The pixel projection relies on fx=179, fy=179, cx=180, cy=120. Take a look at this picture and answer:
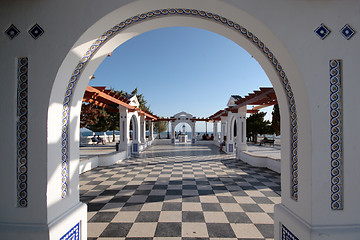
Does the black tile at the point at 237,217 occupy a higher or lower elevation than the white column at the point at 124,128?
lower

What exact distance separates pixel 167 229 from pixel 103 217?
138cm

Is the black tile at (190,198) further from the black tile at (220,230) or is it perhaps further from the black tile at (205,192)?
the black tile at (220,230)

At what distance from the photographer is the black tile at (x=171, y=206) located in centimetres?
393

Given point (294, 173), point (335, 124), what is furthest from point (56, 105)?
point (335, 124)

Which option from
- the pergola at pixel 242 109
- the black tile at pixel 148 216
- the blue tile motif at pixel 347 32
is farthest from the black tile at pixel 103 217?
the pergola at pixel 242 109

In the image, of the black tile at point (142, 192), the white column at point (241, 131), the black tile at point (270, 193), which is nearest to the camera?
the black tile at point (270, 193)

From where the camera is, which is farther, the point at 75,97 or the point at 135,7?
the point at 75,97

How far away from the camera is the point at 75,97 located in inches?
91.9

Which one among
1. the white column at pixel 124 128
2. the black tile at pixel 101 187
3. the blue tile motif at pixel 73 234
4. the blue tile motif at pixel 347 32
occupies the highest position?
the blue tile motif at pixel 347 32

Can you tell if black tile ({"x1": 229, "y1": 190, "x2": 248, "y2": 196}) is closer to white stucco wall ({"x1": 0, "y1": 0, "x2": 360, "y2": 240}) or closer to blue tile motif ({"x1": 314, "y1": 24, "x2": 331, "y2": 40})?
white stucco wall ({"x1": 0, "y1": 0, "x2": 360, "y2": 240})

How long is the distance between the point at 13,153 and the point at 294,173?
327cm

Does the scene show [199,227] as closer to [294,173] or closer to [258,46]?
[294,173]

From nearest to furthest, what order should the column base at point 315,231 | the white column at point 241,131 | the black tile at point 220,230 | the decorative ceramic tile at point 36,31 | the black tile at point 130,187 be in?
the column base at point 315,231
the decorative ceramic tile at point 36,31
the black tile at point 220,230
the black tile at point 130,187
the white column at point 241,131

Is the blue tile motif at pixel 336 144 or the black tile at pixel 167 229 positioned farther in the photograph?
the black tile at pixel 167 229
